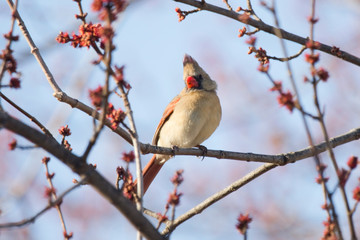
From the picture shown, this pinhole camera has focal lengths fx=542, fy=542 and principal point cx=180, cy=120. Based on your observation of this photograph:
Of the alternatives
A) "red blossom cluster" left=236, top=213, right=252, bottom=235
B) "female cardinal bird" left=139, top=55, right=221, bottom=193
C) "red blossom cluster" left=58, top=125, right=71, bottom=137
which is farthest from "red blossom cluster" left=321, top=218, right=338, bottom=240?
"female cardinal bird" left=139, top=55, right=221, bottom=193

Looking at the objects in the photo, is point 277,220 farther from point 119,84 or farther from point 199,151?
point 119,84

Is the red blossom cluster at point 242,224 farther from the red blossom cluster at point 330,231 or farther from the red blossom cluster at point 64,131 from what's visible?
the red blossom cluster at point 64,131

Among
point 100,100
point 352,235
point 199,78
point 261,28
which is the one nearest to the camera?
point 352,235

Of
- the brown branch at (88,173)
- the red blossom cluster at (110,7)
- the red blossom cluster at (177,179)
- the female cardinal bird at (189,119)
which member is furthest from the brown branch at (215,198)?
the red blossom cluster at (110,7)

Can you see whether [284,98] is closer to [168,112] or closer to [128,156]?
[128,156]

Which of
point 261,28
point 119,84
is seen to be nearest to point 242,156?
point 261,28

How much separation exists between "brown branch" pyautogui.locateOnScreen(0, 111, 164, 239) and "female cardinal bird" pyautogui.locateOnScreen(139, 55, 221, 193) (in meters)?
2.82

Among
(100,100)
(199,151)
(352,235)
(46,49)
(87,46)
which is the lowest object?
(352,235)

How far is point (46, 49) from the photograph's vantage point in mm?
3602

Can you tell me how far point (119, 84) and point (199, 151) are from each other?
5.98 ft

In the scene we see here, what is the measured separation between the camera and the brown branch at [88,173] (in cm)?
183

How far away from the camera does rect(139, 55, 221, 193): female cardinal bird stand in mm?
4738

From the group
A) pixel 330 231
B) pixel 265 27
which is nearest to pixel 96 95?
pixel 330 231

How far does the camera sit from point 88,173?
1867 millimetres
